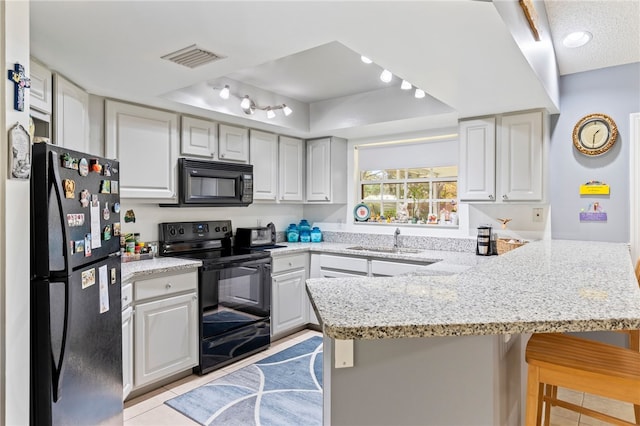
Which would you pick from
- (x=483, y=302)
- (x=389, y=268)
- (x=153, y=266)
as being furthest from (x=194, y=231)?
(x=483, y=302)

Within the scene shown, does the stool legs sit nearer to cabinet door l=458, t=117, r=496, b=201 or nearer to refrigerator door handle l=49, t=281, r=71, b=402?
refrigerator door handle l=49, t=281, r=71, b=402

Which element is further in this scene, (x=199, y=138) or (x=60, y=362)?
(x=199, y=138)

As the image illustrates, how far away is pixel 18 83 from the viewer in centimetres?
132

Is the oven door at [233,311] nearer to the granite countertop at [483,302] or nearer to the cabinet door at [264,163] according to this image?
the cabinet door at [264,163]

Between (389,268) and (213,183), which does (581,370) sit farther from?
(213,183)

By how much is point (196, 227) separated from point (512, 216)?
2.87 meters

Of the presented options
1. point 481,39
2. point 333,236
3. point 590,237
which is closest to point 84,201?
point 481,39

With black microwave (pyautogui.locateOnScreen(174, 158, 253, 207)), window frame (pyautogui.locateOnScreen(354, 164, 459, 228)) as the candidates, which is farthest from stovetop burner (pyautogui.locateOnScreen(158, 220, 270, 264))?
window frame (pyautogui.locateOnScreen(354, 164, 459, 228))

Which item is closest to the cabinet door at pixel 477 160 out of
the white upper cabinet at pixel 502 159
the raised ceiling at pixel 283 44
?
the white upper cabinet at pixel 502 159

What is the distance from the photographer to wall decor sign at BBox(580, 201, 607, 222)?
3.05 meters

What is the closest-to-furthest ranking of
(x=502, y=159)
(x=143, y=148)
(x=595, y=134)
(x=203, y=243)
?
1. (x=143, y=148)
2. (x=595, y=134)
3. (x=502, y=159)
4. (x=203, y=243)

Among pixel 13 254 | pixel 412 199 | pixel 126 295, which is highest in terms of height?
pixel 412 199

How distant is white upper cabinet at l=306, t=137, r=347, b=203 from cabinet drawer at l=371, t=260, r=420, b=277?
1.04 metres

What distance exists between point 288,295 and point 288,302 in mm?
68
